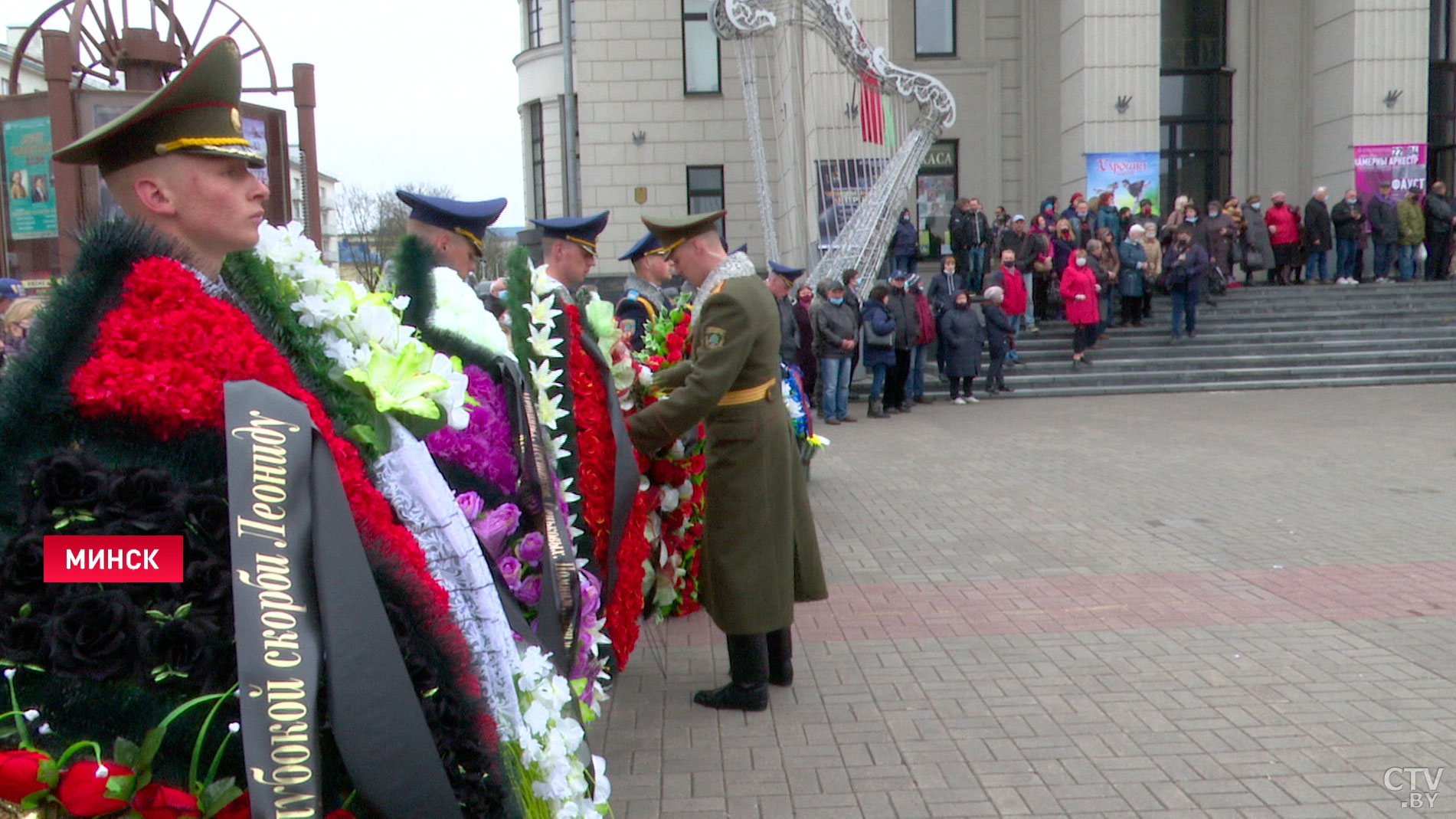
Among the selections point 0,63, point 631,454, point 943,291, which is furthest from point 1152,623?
point 0,63

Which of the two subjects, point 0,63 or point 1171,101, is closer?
point 1171,101

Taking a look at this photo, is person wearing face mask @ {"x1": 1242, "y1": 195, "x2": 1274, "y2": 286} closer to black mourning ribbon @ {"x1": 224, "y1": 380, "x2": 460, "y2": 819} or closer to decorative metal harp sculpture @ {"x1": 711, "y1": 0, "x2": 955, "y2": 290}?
decorative metal harp sculpture @ {"x1": 711, "y1": 0, "x2": 955, "y2": 290}

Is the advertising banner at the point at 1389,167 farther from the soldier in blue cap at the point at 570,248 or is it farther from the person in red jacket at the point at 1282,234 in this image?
the soldier in blue cap at the point at 570,248

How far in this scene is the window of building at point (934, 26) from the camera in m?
25.2

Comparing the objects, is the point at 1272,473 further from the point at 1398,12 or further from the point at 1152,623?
the point at 1398,12

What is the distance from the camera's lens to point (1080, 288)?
16266mm

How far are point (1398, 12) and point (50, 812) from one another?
81.0ft

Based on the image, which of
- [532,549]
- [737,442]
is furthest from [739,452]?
[532,549]

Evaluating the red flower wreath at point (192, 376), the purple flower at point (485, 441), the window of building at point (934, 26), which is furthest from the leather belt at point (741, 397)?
the window of building at point (934, 26)

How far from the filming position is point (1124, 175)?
20.9 m

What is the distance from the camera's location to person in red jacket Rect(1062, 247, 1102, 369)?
53.4 ft

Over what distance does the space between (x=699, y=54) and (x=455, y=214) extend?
78.0 ft

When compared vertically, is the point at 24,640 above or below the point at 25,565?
below

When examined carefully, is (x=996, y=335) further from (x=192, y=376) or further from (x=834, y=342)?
(x=192, y=376)
